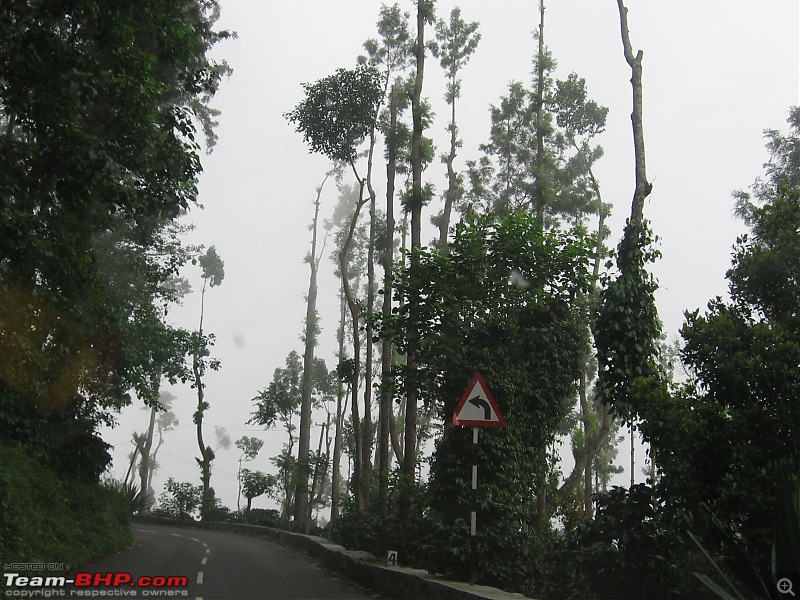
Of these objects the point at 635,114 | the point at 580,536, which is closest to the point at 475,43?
the point at 635,114

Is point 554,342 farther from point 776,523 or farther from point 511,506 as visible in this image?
point 776,523

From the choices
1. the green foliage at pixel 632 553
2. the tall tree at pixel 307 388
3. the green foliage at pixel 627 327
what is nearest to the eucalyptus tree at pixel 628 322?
the green foliage at pixel 627 327

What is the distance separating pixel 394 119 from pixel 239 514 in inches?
1007

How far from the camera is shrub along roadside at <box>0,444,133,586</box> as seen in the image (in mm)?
11523

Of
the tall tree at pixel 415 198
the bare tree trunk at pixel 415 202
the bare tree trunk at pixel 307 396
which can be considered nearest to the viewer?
the tall tree at pixel 415 198

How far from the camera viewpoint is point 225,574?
14594 mm

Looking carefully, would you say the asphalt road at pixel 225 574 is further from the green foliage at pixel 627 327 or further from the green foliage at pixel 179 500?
the green foliage at pixel 179 500

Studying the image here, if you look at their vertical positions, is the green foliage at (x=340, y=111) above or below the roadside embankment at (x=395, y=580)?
above

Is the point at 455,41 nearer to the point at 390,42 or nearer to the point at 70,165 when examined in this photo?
the point at 390,42

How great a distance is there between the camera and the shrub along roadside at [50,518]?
1152 centimetres

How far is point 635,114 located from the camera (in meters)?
13.1

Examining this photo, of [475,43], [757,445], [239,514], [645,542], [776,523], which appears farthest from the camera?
[239,514]

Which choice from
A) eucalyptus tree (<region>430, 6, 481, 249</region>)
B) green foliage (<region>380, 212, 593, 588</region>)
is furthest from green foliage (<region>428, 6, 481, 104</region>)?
green foliage (<region>380, 212, 593, 588</region>)

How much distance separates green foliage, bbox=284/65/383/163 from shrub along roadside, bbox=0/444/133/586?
14800 mm
